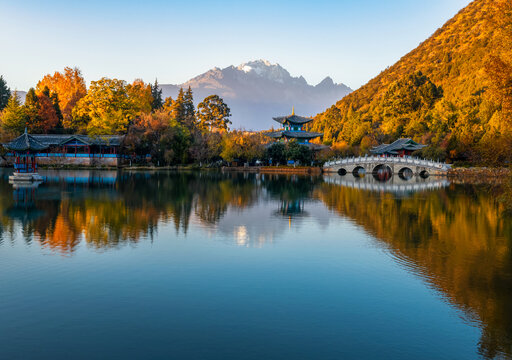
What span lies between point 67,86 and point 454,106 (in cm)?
7085

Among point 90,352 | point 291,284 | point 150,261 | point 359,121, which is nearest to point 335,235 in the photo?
point 291,284

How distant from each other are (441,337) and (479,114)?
60.7m

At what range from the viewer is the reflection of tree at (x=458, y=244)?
27.6 feet

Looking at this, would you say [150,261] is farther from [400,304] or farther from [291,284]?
[400,304]

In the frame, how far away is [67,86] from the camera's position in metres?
82.8

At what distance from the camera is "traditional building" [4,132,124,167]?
203 ft

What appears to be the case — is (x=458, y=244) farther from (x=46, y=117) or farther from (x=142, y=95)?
(x=142, y=95)

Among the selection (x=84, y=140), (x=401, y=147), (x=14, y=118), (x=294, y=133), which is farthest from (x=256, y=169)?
(x=14, y=118)

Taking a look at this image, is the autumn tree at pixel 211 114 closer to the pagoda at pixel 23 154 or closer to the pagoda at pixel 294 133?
the pagoda at pixel 294 133

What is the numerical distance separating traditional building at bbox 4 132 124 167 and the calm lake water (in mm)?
45542

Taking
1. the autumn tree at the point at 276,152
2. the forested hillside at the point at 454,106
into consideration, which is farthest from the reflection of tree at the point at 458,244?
the autumn tree at the point at 276,152

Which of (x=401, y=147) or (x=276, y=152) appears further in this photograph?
(x=276, y=152)

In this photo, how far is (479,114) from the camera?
59375mm

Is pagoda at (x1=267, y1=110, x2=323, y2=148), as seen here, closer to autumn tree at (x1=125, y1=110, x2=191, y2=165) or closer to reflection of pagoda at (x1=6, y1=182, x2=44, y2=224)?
autumn tree at (x1=125, y1=110, x2=191, y2=165)
